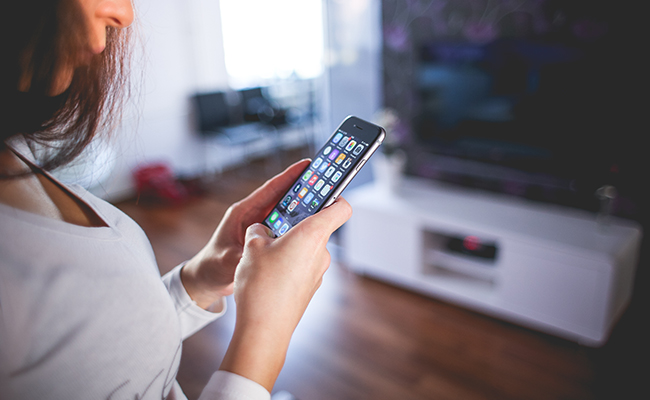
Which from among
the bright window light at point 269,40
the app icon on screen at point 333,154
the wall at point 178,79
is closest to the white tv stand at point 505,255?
the app icon on screen at point 333,154

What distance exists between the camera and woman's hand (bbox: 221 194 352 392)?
0.44m

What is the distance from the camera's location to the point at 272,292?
459mm

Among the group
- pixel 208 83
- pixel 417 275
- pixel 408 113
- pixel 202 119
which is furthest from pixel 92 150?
pixel 208 83

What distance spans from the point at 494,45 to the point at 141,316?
202cm

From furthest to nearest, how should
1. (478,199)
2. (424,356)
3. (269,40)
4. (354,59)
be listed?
(269,40)
(354,59)
(478,199)
(424,356)

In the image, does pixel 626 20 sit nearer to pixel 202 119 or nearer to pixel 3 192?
pixel 3 192

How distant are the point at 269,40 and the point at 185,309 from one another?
185 inches

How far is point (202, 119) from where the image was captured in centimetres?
406

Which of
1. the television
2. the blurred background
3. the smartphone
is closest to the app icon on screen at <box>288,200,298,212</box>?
the smartphone

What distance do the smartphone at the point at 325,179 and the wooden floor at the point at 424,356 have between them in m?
1.13

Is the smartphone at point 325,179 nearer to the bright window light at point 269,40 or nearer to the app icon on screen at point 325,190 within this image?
the app icon on screen at point 325,190

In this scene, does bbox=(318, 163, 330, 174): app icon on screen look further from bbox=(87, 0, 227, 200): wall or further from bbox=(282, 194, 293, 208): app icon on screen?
bbox=(87, 0, 227, 200): wall

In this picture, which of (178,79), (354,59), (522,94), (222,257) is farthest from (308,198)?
(178,79)

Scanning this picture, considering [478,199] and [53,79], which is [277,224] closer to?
[53,79]
